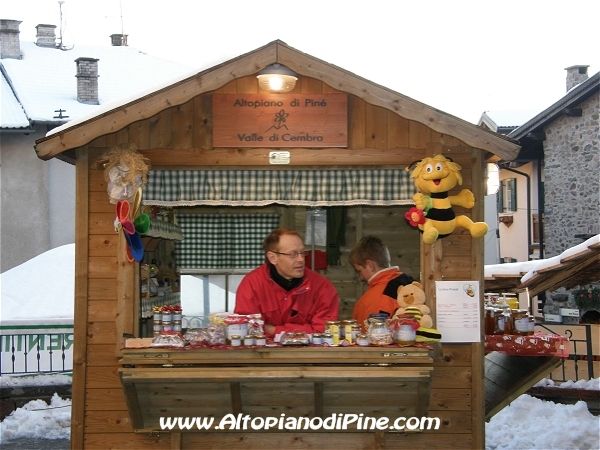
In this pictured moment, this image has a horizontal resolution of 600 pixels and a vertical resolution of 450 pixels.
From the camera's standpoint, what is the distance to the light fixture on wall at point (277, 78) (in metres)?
7.64

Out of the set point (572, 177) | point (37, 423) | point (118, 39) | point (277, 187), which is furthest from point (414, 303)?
point (118, 39)

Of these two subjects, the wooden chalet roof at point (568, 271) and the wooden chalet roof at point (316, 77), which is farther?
the wooden chalet roof at point (568, 271)

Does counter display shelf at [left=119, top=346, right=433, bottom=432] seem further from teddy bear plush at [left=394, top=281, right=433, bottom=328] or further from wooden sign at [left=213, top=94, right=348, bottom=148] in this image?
wooden sign at [left=213, top=94, right=348, bottom=148]

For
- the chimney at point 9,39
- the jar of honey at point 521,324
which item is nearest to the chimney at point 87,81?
the chimney at point 9,39

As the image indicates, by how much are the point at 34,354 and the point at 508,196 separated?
2037 cm

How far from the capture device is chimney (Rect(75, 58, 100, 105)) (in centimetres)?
2809

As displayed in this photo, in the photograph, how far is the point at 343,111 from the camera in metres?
7.91

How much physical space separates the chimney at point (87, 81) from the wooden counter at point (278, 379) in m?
22.0

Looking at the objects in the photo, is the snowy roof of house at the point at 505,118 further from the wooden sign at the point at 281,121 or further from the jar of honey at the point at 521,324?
the wooden sign at the point at 281,121

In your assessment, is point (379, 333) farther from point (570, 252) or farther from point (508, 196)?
point (508, 196)

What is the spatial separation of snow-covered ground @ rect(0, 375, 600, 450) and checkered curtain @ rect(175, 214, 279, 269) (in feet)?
8.48

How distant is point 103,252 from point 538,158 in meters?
20.5

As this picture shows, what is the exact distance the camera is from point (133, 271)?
792 centimetres

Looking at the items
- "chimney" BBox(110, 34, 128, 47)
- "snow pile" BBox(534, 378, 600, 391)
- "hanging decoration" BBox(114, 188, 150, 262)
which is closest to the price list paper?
"hanging decoration" BBox(114, 188, 150, 262)
